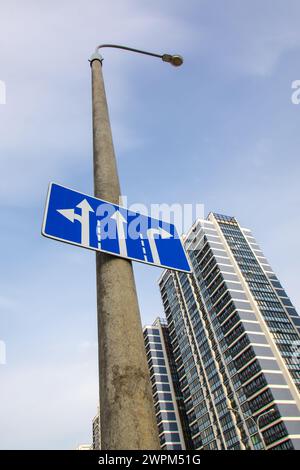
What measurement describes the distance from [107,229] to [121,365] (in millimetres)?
1137

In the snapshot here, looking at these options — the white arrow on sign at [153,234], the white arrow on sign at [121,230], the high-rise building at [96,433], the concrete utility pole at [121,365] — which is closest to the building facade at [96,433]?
the high-rise building at [96,433]

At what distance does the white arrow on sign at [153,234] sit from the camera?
288 cm

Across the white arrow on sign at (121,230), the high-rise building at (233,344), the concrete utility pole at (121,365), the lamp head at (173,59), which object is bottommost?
the concrete utility pole at (121,365)

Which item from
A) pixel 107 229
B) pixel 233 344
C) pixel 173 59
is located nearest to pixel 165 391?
pixel 233 344

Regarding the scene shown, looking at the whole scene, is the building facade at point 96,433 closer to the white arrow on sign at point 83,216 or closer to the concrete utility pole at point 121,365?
the white arrow on sign at point 83,216

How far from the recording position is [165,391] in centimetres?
8994

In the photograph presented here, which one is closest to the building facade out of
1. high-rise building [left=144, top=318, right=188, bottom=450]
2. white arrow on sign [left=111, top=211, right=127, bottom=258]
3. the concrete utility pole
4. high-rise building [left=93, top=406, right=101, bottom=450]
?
high-rise building [left=93, top=406, right=101, bottom=450]

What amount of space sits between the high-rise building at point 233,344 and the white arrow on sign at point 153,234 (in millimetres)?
58151

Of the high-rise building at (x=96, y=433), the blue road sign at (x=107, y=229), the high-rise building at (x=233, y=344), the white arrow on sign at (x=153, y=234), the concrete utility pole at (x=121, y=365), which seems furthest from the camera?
the high-rise building at (x=96, y=433)

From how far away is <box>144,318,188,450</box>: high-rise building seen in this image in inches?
3204

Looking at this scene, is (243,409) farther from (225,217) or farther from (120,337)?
(120,337)

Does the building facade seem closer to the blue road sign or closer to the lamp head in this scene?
the lamp head

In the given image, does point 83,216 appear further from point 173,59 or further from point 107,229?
point 173,59

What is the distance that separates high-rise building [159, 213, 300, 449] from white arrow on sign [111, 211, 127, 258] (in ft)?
192
